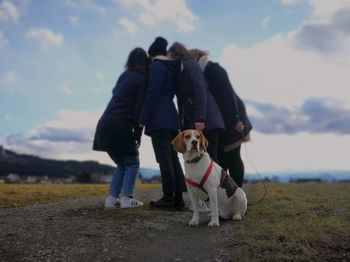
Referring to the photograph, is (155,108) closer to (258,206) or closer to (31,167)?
(258,206)

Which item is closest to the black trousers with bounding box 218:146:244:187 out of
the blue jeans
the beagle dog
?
the beagle dog

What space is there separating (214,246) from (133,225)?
63.7 inches

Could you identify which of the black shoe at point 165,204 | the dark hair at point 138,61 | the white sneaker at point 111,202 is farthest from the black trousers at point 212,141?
the white sneaker at point 111,202

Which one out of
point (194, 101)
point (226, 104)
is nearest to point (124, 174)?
point (194, 101)

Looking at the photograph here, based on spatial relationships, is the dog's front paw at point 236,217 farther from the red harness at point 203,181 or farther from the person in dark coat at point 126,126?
the person in dark coat at point 126,126

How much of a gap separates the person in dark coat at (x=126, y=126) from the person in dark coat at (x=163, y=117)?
0.34 metres

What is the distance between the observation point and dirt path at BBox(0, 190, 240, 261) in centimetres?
596

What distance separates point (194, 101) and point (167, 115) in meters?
0.53

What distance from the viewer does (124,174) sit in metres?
9.38

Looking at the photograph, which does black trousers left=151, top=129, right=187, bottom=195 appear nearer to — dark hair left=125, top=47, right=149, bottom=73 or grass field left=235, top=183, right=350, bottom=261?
dark hair left=125, top=47, right=149, bottom=73

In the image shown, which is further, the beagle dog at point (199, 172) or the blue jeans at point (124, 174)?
the blue jeans at point (124, 174)

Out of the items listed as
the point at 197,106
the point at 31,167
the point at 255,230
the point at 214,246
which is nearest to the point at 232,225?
the point at 255,230

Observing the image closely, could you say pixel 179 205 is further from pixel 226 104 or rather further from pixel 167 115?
pixel 226 104

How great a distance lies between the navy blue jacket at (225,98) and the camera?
9203 mm
